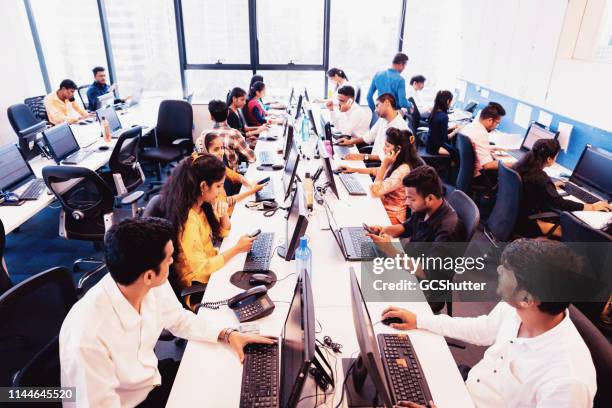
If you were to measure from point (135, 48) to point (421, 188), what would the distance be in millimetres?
6410

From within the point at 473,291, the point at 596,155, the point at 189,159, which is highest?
the point at 189,159

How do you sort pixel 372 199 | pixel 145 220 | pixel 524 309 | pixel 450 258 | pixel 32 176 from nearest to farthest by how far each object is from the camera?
pixel 524 309 → pixel 145 220 → pixel 450 258 → pixel 372 199 → pixel 32 176

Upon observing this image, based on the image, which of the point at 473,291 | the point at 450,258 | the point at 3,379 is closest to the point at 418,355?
the point at 450,258

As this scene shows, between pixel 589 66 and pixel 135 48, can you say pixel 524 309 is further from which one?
pixel 135 48

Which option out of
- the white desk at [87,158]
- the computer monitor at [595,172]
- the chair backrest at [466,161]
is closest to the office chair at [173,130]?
the white desk at [87,158]

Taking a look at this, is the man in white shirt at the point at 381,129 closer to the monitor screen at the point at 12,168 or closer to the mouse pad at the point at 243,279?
the mouse pad at the point at 243,279

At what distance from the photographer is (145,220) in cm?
148

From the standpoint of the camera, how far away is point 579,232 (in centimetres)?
219

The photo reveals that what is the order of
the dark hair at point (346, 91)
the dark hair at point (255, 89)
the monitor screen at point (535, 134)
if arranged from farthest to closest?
the dark hair at point (255, 89) → the dark hair at point (346, 91) → the monitor screen at point (535, 134)

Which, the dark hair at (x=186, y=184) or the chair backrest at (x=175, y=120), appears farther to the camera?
the chair backrest at (x=175, y=120)

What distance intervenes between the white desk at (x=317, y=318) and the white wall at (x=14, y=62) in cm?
482

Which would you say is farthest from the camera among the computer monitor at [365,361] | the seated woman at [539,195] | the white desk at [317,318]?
the seated woman at [539,195]

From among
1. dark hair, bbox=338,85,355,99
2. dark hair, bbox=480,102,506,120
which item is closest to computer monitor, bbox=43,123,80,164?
dark hair, bbox=338,85,355,99

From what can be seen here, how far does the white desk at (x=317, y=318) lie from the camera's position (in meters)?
1.46
